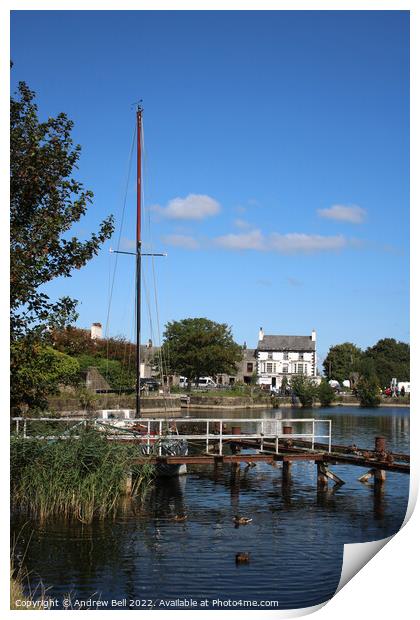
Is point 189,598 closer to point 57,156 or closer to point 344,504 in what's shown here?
point 57,156

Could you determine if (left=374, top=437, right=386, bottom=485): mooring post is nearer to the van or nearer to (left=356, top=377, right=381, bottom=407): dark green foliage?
(left=356, top=377, right=381, bottom=407): dark green foliage

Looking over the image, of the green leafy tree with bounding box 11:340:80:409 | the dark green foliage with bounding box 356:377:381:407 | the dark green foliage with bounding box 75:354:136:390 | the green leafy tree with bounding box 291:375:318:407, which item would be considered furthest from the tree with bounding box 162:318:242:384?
the green leafy tree with bounding box 11:340:80:409

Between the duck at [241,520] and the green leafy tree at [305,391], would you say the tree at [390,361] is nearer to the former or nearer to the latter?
the green leafy tree at [305,391]

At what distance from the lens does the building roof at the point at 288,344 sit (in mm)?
87875

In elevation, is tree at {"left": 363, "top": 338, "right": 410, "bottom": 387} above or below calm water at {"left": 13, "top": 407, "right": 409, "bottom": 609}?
above

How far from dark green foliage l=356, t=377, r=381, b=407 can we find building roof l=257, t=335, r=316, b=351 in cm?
1674

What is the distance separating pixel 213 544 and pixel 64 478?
2.77 m

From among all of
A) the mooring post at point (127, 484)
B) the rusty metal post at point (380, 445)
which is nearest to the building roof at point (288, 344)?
the rusty metal post at point (380, 445)

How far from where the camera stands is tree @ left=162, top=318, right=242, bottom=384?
70562mm

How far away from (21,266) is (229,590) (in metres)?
4.73

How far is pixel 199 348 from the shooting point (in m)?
71.2

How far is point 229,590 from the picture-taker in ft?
32.0

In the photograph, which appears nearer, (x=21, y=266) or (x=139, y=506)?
(x=21, y=266)
